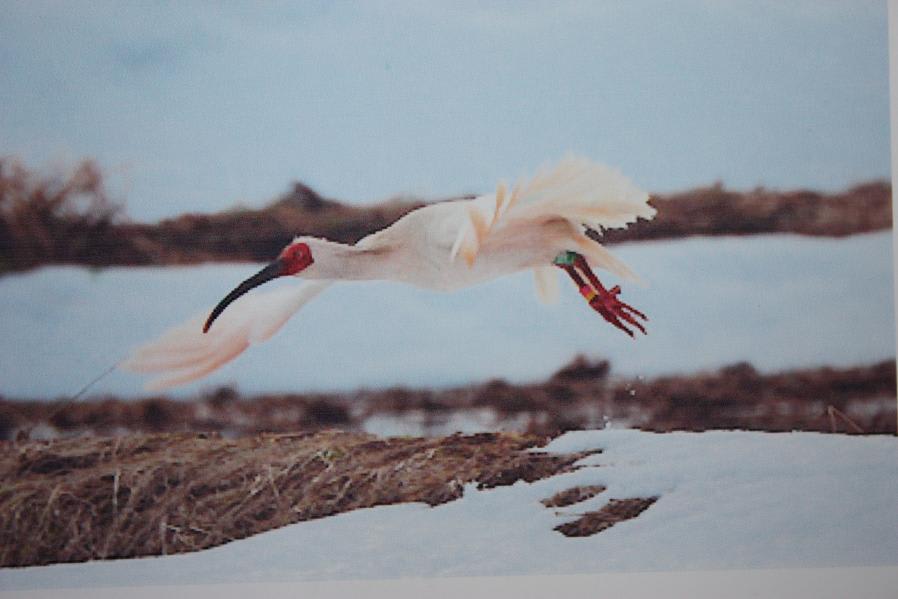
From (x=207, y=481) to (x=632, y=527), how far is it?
1.20m

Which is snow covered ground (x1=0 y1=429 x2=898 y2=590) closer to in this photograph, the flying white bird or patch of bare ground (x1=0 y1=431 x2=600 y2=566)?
patch of bare ground (x1=0 y1=431 x2=600 y2=566)

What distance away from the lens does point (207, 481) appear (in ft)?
9.45

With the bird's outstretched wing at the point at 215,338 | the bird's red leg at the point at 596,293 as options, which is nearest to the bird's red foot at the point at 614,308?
the bird's red leg at the point at 596,293

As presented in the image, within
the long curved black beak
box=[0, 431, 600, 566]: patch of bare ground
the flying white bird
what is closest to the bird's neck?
the flying white bird

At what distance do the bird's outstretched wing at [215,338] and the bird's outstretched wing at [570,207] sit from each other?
0.50 meters

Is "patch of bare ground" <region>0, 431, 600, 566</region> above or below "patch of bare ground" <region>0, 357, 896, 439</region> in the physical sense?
below

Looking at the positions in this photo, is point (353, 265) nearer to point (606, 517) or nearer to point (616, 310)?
point (616, 310)

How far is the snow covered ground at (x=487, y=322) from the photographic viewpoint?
290 cm

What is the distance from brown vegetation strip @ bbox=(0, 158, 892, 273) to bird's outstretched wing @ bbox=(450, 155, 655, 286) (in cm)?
5

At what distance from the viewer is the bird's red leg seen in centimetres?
297

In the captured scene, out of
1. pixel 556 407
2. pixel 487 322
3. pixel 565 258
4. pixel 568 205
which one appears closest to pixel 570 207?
pixel 568 205

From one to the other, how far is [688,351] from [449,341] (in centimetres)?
69

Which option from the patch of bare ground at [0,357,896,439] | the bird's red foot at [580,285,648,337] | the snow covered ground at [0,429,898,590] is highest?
the bird's red foot at [580,285,648,337]

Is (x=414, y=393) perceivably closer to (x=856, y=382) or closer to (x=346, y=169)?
(x=346, y=169)
